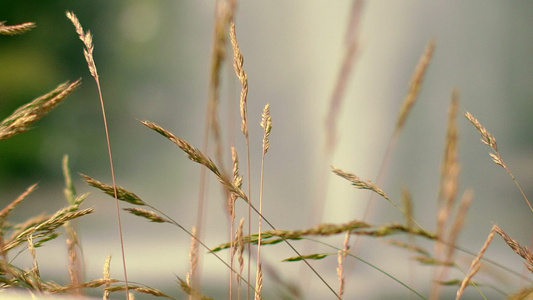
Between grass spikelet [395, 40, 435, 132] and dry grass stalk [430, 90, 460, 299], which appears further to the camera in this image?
grass spikelet [395, 40, 435, 132]

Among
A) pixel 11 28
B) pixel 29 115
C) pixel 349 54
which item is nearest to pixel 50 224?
pixel 29 115

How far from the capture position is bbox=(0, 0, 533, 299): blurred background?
198 inches

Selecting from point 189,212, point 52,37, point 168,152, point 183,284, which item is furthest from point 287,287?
point 52,37

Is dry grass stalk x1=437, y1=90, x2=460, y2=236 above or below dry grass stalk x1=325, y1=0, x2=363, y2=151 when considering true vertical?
below

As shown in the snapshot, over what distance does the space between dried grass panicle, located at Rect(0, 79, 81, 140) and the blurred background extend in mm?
4133

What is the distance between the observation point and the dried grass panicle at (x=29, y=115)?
1.99 feet

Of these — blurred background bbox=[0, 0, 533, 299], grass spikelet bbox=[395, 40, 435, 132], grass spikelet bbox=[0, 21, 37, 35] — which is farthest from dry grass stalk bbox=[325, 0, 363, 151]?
blurred background bbox=[0, 0, 533, 299]

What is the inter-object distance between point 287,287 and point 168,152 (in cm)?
504

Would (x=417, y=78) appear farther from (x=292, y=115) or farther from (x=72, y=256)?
(x=292, y=115)

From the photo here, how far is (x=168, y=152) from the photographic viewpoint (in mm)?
5527

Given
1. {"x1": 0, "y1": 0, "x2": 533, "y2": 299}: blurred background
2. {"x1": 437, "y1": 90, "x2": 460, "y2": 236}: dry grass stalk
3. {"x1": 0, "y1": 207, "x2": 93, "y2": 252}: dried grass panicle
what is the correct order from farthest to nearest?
1. {"x1": 0, "y1": 0, "x2": 533, "y2": 299}: blurred background
2. {"x1": 0, "y1": 207, "x2": 93, "y2": 252}: dried grass panicle
3. {"x1": 437, "y1": 90, "x2": 460, "y2": 236}: dry grass stalk

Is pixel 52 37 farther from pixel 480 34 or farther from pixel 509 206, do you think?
pixel 509 206

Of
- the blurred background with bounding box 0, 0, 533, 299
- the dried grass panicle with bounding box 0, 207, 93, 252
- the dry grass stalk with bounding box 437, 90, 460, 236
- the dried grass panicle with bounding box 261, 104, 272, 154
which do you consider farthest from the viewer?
the blurred background with bounding box 0, 0, 533, 299

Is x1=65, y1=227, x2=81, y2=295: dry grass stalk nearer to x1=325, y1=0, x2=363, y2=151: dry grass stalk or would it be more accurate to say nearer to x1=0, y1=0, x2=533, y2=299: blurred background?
x1=325, y1=0, x2=363, y2=151: dry grass stalk
